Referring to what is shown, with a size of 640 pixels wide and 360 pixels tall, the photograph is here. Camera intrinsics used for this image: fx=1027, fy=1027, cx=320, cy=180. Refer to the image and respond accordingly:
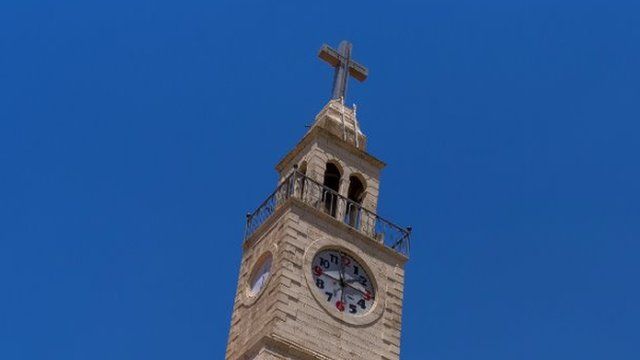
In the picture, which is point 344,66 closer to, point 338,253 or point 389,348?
point 338,253

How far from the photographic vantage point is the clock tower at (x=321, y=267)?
3369cm

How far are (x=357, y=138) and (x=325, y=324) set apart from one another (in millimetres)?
10535

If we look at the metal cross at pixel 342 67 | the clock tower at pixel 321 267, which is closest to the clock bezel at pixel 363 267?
the clock tower at pixel 321 267

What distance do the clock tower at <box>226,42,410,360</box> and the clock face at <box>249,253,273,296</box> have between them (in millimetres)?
46

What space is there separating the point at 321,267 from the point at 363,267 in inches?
75.1

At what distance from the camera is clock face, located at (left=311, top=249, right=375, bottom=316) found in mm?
35281

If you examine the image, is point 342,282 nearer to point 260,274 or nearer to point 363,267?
point 363,267

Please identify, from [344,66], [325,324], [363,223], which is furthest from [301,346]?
[344,66]

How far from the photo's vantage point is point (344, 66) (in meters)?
46.2

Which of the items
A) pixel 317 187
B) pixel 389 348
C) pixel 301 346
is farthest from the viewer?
pixel 317 187

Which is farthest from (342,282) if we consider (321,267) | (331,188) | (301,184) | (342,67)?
(342,67)

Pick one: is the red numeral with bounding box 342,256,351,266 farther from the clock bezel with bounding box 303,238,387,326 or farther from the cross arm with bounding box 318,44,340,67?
the cross arm with bounding box 318,44,340,67

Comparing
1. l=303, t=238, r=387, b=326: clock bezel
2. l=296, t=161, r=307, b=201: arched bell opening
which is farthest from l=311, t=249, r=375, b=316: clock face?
l=296, t=161, r=307, b=201: arched bell opening

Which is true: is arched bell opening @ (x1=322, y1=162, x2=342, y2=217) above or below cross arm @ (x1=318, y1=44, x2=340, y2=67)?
below
